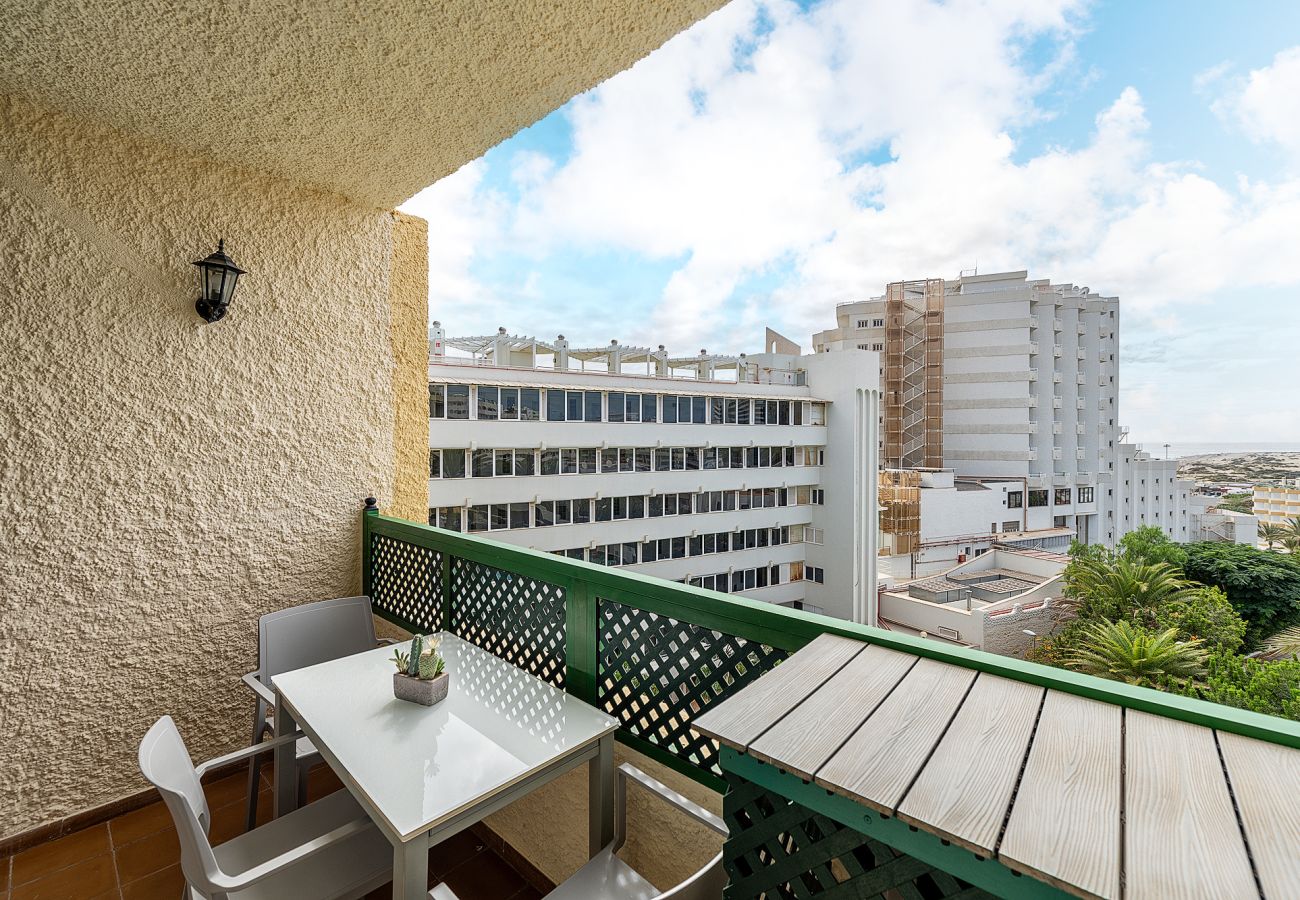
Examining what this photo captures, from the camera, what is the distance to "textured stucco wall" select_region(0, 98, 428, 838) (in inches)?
78.8

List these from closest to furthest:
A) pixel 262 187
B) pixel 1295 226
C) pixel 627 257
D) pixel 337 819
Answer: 1. pixel 337 819
2. pixel 262 187
3. pixel 1295 226
4. pixel 627 257

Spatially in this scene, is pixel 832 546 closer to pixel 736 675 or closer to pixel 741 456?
pixel 741 456

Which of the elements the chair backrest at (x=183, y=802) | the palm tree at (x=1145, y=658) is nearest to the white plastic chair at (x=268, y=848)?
the chair backrest at (x=183, y=802)

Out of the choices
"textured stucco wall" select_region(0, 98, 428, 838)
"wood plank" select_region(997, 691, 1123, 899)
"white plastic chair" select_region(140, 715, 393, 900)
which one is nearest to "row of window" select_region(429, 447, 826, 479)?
"textured stucco wall" select_region(0, 98, 428, 838)

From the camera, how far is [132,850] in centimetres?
206

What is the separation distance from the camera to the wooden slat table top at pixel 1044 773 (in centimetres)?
60

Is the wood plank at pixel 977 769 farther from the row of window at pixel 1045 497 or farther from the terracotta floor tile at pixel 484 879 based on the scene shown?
the row of window at pixel 1045 497

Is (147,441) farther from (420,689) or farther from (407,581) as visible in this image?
(420,689)

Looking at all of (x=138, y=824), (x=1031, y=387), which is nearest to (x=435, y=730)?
(x=138, y=824)

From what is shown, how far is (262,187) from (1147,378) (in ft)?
147

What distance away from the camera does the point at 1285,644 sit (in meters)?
11.6

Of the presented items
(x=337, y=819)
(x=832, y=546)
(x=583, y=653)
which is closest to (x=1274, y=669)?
(x=832, y=546)

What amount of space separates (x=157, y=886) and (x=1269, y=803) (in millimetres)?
2956

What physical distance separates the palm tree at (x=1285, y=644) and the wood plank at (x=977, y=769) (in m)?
14.3
